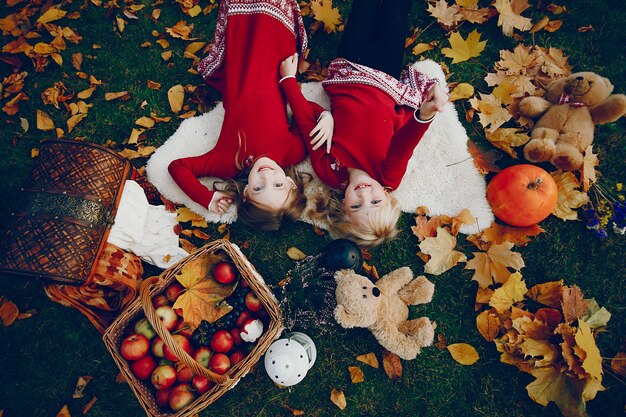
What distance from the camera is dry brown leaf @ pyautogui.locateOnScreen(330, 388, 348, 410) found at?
106 inches

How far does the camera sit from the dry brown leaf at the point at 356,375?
2.73m

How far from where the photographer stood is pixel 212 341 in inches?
95.3

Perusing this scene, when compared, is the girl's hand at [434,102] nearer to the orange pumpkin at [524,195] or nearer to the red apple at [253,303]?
the orange pumpkin at [524,195]

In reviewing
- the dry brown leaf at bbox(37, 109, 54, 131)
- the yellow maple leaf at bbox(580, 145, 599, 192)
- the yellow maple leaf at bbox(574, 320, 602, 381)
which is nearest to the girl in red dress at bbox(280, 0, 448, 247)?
the yellow maple leaf at bbox(580, 145, 599, 192)

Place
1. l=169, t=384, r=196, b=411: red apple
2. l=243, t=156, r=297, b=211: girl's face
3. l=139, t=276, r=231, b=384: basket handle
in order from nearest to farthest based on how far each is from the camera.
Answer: l=139, t=276, r=231, b=384: basket handle < l=169, t=384, r=196, b=411: red apple < l=243, t=156, r=297, b=211: girl's face

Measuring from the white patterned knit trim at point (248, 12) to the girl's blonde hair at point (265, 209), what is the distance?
0.99 metres

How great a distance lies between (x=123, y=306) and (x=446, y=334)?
2284mm

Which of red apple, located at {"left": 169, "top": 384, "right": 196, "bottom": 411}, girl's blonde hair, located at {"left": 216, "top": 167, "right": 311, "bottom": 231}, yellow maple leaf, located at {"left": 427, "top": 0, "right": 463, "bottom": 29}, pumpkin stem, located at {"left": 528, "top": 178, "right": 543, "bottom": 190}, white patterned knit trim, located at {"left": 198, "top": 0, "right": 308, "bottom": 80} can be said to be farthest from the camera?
yellow maple leaf, located at {"left": 427, "top": 0, "right": 463, "bottom": 29}

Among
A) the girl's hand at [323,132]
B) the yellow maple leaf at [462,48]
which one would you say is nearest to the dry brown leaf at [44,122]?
the girl's hand at [323,132]

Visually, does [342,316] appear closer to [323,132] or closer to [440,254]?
[440,254]

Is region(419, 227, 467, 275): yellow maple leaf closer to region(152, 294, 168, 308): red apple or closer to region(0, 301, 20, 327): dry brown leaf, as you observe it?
region(152, 294, 168, 308): red apple

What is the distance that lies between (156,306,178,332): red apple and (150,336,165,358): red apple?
109mm

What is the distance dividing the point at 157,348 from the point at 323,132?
1.86m

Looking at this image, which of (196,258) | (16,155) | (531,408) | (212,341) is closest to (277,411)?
(212,341)
